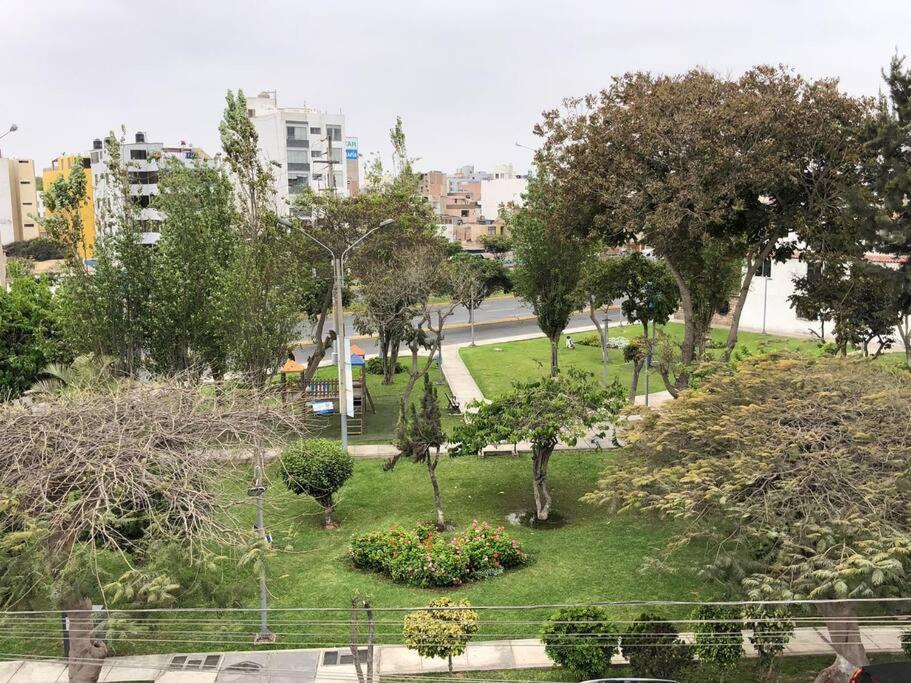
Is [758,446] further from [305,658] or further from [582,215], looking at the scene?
[582,215]

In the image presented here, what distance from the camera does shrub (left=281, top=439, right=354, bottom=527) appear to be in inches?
719

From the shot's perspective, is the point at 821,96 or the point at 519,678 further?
the point at 821,96

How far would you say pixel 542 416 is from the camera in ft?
57.3

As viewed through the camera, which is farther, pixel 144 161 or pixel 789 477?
pixel 144 161

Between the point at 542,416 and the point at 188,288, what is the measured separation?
10.0 metres

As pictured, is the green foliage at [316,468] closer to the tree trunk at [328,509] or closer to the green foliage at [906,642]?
the tree trunk at [328,509]

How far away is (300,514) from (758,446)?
1080 cm

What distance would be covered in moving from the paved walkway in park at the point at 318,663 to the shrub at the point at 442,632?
0.55m

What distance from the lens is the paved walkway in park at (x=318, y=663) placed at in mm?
12820

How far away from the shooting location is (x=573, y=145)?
22.0 m

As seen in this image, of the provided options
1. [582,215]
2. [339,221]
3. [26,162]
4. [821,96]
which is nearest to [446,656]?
[582,215]

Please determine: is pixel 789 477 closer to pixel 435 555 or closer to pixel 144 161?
pixel 435 555

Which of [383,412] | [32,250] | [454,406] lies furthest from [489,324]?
[32,250]

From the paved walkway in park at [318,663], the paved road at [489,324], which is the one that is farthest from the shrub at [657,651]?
the paved road at [489,324]
